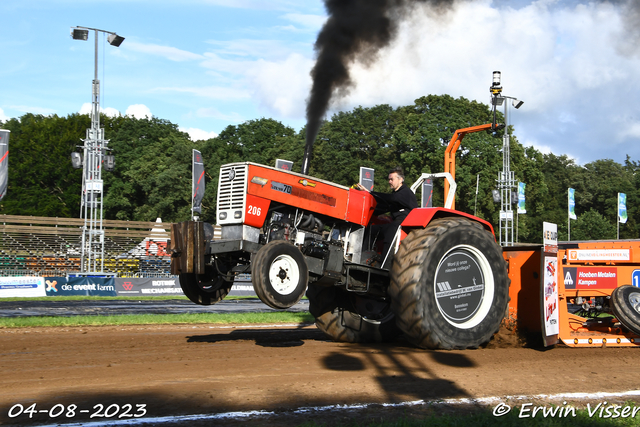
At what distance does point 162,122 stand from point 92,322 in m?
55.2

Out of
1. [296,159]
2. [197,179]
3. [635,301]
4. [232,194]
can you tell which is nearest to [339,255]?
[232,194]

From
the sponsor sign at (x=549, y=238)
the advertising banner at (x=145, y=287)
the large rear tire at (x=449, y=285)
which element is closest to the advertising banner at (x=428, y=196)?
the sponsor sign at (x=549, y=238)

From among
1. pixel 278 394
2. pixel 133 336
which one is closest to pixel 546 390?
pixel 278 394

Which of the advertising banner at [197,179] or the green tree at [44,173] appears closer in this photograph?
the advertising banner at [197,179]

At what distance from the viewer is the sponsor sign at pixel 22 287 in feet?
76.9

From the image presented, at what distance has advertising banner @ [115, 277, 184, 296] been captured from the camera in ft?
85.6

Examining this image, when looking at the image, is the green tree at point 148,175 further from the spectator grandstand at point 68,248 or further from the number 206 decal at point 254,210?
the number 206 decal at point 254,210

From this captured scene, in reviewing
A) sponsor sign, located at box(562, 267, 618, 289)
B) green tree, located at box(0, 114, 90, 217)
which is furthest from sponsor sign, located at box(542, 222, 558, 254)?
green tree, located at box(0, 114, 90, 217)

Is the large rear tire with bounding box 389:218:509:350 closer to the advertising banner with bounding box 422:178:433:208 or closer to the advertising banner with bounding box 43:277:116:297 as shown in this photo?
the advertising banner with bounding box 422:178:433:208

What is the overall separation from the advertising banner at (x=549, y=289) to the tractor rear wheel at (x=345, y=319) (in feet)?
6.79

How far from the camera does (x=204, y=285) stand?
7.30 meters

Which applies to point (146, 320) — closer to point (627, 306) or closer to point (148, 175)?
point (627, 306)

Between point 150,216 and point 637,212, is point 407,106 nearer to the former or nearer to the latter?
point 150,216

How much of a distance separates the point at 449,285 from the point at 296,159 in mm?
44252
